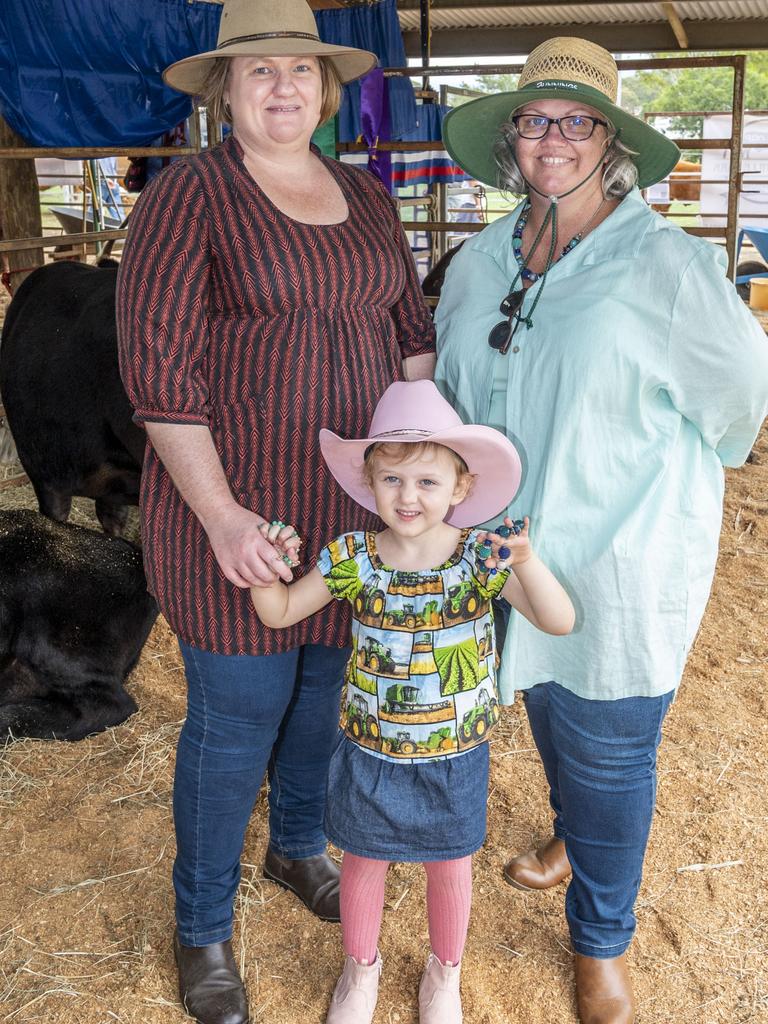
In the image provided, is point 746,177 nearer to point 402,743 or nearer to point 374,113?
point 374,113

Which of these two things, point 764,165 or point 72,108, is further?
point 764,165

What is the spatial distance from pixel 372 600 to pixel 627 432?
53cm

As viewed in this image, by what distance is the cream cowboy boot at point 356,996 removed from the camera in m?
1.99

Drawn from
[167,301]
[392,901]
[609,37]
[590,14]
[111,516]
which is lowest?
[392,901]

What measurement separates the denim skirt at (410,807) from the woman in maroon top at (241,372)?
215 mm

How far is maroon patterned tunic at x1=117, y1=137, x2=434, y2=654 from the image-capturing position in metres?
1.72

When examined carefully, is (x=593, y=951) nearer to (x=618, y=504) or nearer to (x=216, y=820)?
(x=216, y=820)

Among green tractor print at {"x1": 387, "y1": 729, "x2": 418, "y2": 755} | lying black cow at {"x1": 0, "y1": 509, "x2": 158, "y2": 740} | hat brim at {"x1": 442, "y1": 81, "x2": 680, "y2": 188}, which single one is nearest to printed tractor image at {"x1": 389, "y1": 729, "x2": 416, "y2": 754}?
green tractor print at {"x1": 387, "y1": 729, "x2": 418, "y2": 755}

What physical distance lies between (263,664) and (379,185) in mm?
970

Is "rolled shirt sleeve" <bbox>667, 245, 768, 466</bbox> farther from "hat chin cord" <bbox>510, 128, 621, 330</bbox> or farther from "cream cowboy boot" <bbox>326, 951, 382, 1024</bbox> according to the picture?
"cream cowboy boot" <bbox>326, 951, 382, 1024</bbox>

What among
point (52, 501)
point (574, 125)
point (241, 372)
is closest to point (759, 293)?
point (52, 501)

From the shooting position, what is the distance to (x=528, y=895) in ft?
8.01

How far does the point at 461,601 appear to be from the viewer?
1.79 metres

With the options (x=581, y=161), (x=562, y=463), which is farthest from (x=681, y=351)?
(x=581, y=161)
